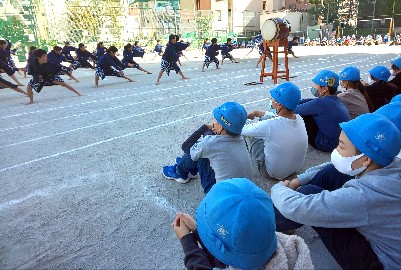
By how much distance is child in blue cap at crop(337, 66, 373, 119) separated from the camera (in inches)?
132

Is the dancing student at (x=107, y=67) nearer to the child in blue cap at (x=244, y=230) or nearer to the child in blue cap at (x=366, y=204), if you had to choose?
the child in blue cap at (x=366, y=204)

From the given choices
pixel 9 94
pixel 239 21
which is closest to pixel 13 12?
pixel 9 94

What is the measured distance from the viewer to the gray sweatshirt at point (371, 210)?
4.20ft

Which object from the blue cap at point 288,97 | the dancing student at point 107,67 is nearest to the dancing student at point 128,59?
the dancing student at point 107,67

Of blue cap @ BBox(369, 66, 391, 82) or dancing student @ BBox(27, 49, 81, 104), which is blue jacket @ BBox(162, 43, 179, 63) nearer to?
dancing student @ BBox(27, 49, 81, 104)

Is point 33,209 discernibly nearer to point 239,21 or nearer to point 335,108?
point 335,108

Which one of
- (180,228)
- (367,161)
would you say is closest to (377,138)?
(367,161)

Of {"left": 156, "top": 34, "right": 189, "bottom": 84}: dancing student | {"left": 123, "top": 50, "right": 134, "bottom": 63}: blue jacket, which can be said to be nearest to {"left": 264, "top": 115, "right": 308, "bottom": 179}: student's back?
{"left": 156, "top": 34, "right": 189, "bottom": 84}: dancing student

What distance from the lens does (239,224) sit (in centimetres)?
93

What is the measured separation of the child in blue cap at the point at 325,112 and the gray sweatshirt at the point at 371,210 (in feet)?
5.65

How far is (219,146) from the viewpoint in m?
2.21

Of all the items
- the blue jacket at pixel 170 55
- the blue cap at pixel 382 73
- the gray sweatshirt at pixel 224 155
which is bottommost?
the gray sweatshirt at pixel 224 155

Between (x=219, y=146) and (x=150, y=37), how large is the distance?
2296 cm

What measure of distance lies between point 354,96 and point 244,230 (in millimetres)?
3022
